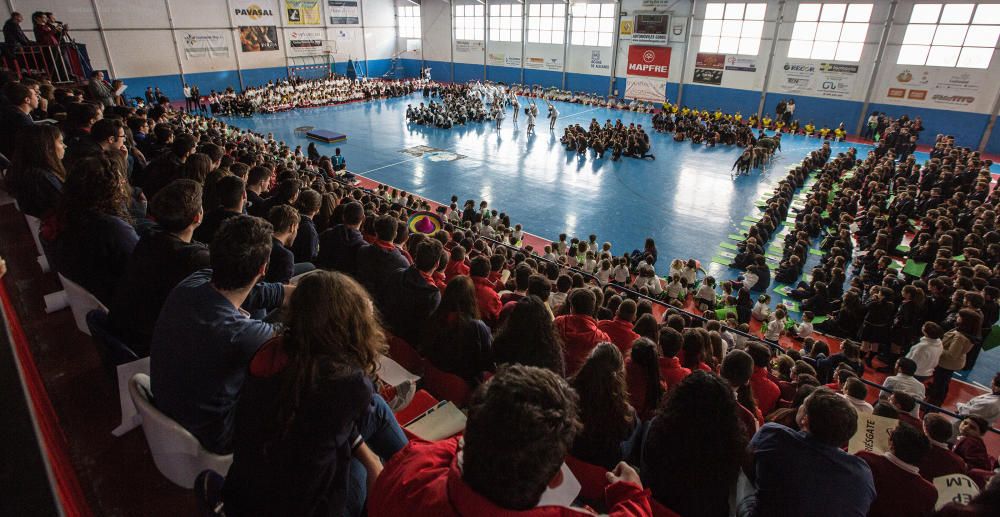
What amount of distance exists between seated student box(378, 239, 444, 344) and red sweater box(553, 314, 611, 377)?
1.27 metres

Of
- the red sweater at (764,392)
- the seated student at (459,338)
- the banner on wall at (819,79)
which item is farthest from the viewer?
the banner on wall at (819,79)

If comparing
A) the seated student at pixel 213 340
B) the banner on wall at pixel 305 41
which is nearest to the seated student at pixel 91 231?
the seated student at pixel 213 340

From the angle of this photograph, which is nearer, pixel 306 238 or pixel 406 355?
pixel 406 355

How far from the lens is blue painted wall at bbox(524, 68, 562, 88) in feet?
129

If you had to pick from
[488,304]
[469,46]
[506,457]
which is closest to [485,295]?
[488,304]

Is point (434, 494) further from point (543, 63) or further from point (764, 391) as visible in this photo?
point (543, 63)

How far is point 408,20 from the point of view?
45.8 metres

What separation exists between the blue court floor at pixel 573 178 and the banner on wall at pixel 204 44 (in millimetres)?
7484

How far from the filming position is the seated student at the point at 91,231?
11.3 ft

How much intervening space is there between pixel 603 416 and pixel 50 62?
17335 mm

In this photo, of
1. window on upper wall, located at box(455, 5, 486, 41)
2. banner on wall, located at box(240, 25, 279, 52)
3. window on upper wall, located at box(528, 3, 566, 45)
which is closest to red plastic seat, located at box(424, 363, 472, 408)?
banner on wall, located at box(240, 25, 279, 52)

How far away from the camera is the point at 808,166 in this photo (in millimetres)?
20047

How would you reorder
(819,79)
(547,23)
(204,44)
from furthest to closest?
(547,23) < (204,44) < (819,79)

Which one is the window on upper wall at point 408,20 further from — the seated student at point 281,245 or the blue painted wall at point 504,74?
the seated student at point 281,245
